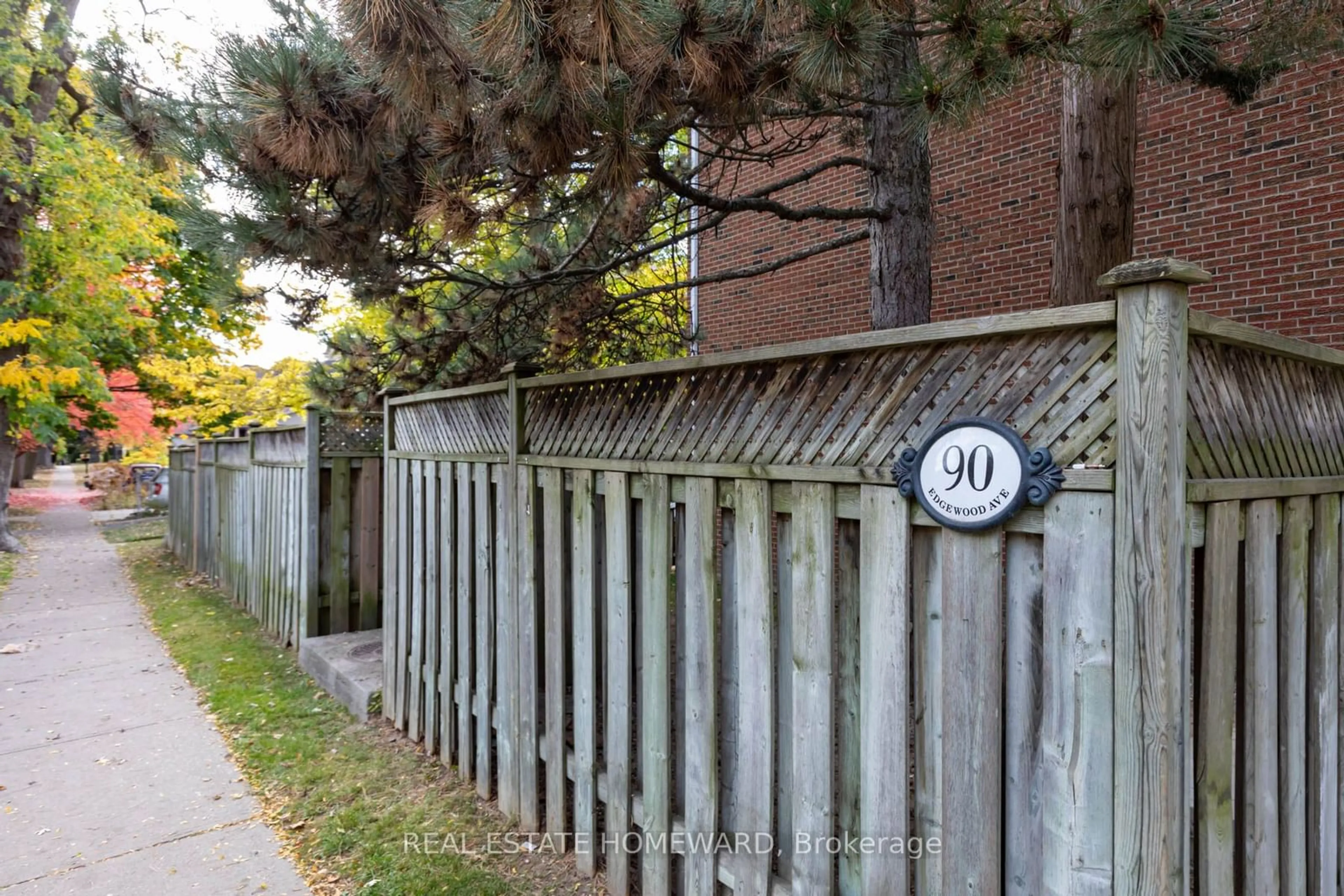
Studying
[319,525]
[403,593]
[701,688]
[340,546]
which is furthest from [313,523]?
[701,688]

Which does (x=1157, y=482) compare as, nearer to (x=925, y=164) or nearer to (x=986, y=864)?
(x=986, y=864)

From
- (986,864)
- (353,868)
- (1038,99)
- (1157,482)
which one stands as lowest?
(353,868)

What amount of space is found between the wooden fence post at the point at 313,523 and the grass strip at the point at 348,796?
0.43m

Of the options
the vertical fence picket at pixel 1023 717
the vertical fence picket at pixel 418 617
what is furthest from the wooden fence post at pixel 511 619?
the vertical fence picket at pixel 1023 717

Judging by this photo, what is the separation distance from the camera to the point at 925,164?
14.1ft

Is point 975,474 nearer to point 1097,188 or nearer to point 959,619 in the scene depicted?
point 959,619

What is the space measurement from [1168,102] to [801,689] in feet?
21.2

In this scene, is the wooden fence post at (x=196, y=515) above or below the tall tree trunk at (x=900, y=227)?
below

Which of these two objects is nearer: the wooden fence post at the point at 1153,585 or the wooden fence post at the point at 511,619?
the wooden fence post at the point at 1153,585

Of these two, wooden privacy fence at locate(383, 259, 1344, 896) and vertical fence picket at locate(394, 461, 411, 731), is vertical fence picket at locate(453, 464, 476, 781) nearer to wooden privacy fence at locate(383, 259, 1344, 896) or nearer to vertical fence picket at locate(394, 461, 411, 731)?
vertical fence picket at locate(394, 461, 411, 731)

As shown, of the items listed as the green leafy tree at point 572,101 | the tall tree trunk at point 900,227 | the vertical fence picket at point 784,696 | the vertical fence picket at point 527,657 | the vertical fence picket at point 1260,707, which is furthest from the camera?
the tall tree trunk at point 900,227

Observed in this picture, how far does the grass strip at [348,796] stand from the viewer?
3.13m

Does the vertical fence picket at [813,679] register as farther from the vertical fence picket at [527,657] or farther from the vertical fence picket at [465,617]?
the vertical fence picket at [465,617]

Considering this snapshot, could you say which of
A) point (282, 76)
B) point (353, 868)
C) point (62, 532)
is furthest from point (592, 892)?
point (62, 532)
